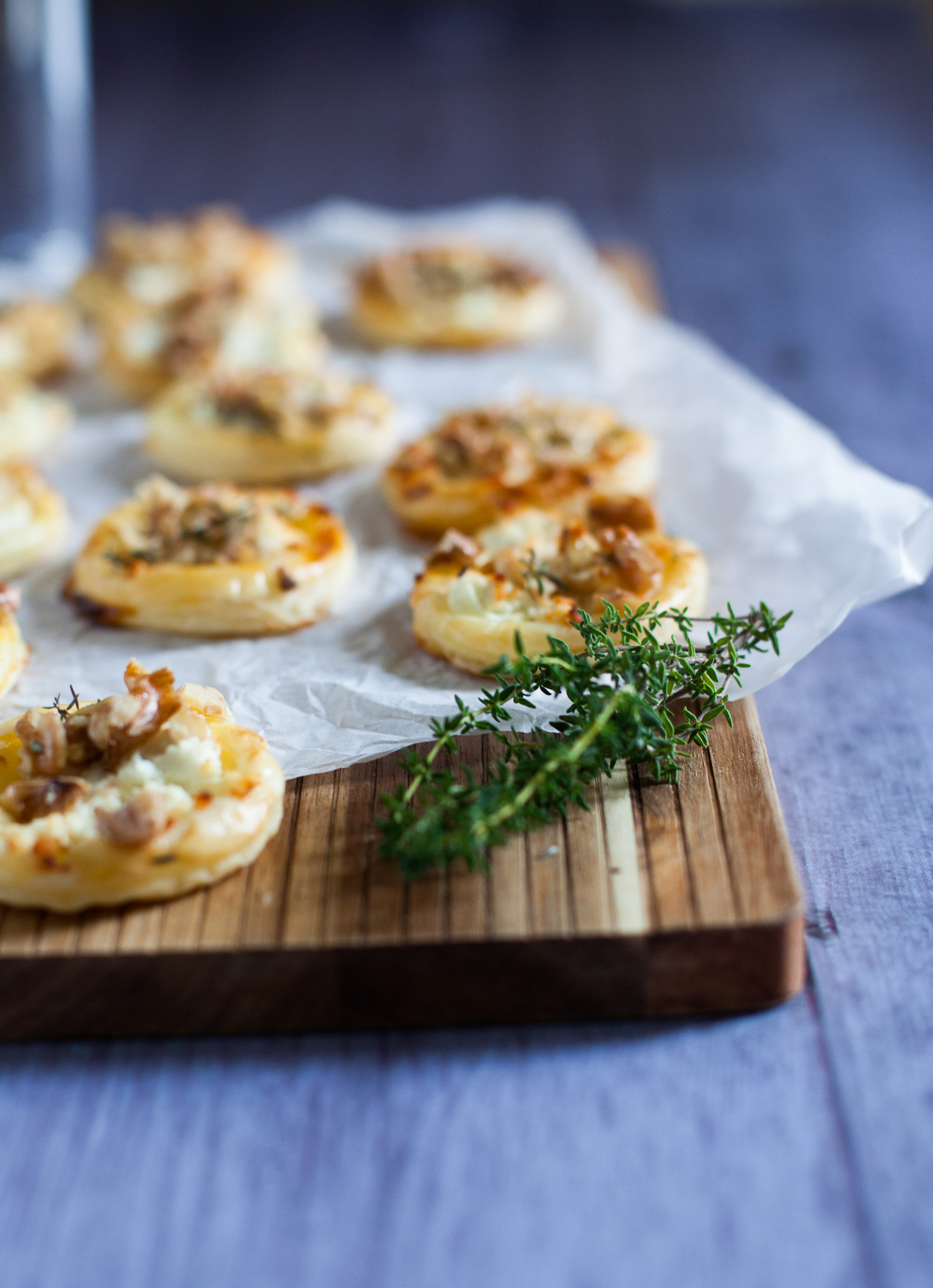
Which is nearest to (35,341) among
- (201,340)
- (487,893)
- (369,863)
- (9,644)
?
(201,340)

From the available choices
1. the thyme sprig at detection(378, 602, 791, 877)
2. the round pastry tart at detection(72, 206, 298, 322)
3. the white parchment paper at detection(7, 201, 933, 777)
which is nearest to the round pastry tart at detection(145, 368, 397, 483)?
the white parchment paper at detection(7, 201, 933, 777)

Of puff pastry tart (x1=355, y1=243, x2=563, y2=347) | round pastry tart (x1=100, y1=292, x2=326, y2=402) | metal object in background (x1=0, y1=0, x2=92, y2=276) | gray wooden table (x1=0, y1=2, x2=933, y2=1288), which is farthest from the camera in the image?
metal object in background (x1=0, y1=0, x2=92, y2=276)

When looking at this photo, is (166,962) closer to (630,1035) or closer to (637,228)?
(630,1035)

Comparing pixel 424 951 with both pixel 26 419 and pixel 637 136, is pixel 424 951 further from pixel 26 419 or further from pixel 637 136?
pixel 637 136

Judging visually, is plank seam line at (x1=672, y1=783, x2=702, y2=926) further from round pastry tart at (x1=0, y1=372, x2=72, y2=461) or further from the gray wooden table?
round pastry tart at (x1=0, y1=372, x2=72, y2=461)

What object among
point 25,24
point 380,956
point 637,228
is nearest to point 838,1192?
point 380,956

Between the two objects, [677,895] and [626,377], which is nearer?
[677,895]

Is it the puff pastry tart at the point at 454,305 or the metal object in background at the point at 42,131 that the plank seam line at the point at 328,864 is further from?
the metal object in background at the point at 42,131
